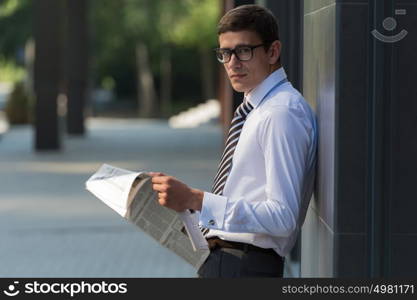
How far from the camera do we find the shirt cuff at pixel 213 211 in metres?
3.53

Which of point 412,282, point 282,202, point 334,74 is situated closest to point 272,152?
point 282,202

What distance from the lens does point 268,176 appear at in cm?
352

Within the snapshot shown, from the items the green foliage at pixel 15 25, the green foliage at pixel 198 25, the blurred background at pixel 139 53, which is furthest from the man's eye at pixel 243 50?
the green foliage at pixel 198 25

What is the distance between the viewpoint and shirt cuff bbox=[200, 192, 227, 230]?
353cm

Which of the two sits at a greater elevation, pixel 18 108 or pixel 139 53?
pixel 139 53

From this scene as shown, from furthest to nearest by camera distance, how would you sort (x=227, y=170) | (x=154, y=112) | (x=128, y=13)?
(x=154, y=112) → (x=128, y=13) → (x=227, y=170)

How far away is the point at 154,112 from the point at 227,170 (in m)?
56.6

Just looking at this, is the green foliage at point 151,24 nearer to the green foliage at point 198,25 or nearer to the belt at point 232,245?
the green foliage at point 198,25

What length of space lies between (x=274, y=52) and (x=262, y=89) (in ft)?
0.40

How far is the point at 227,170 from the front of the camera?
374cm

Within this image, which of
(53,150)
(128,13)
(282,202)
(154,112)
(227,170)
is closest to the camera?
(282,202)

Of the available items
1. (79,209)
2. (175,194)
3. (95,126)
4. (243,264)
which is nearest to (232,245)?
(243,264)

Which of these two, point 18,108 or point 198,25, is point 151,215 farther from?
point 198,25

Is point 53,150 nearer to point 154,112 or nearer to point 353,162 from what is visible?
point 353,162
